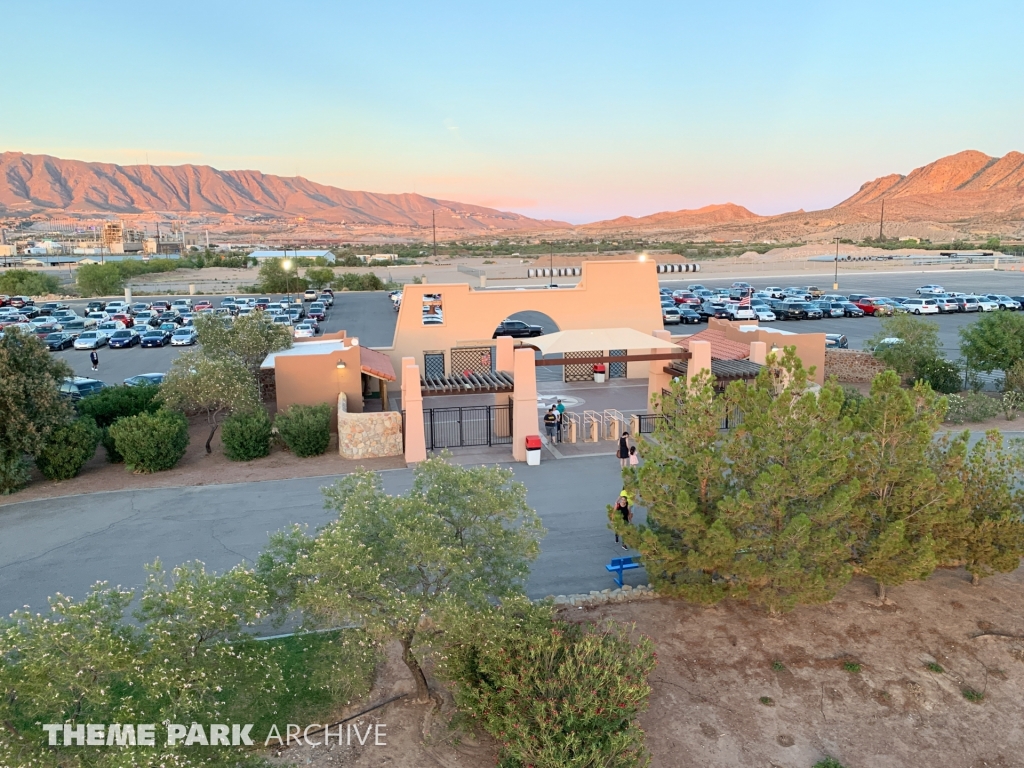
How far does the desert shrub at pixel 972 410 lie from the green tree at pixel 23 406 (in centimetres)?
2543

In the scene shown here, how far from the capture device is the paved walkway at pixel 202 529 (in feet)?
42.2

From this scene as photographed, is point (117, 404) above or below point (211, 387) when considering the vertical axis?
below

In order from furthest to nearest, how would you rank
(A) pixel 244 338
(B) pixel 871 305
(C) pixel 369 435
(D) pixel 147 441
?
(B) pixel 871 305 < (A) pixel 244 338 < (C) pixel 369 435 < (D) pixel 147 441

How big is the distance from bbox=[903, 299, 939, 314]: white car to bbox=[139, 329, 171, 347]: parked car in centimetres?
4929

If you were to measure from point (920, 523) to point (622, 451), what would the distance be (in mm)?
8356

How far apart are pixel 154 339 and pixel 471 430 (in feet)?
94.8

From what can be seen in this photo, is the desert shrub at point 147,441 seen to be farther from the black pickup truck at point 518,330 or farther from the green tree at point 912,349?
the green tree at point 912,349

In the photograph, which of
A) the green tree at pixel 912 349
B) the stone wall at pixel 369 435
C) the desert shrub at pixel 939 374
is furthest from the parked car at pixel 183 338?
the desert shrub at pixel 939 374

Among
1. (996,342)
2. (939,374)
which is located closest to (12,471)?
(939,374)

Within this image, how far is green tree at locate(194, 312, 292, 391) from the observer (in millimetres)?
24359

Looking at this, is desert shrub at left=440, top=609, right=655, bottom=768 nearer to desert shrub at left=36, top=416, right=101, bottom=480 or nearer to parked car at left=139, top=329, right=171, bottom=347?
desert shrub at left=36, top=416, right=101, bottom=480

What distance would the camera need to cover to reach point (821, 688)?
373 inches

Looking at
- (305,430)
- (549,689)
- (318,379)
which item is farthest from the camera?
(318,379)

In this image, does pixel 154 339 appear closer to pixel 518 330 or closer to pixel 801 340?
pixel 518 330
